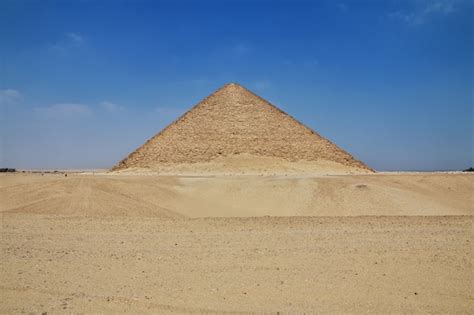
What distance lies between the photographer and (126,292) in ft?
17.0

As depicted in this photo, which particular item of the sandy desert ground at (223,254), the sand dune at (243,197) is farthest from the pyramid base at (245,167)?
the sandy desert ground at (223,254)

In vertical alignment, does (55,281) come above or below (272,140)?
below

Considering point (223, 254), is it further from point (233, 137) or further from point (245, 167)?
point (233, 137)

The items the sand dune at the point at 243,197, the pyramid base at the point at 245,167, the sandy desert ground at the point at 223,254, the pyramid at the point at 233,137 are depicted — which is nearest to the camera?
the sandy desert ground at the point at 223,254

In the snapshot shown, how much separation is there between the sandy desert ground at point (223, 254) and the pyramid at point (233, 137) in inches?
1019

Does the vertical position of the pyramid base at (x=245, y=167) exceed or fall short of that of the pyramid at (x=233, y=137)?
it falls short

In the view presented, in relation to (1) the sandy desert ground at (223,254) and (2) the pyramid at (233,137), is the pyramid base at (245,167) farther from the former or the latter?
(1) the sandy desert ground at (223,254)

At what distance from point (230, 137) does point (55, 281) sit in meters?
36.1

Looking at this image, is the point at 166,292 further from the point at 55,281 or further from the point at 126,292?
the point at 55,281

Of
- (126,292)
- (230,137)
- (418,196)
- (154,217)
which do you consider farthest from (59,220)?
(230,137)

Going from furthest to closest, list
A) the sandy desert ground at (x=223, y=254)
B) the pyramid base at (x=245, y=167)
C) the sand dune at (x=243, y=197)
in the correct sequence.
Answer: the pyramid base at (x=245, y=167), the sand dune at (x=243, y=197), the sandy desert ground at (x=223, y=254)

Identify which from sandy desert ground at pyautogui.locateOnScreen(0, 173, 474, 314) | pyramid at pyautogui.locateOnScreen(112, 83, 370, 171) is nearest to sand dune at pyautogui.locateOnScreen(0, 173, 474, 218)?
sandy desert ground at pyautogui.locateOnScreen(0, 173, 474, 314)

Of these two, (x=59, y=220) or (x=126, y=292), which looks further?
(x=59, y=220)

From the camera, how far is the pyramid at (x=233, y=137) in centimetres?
3969
